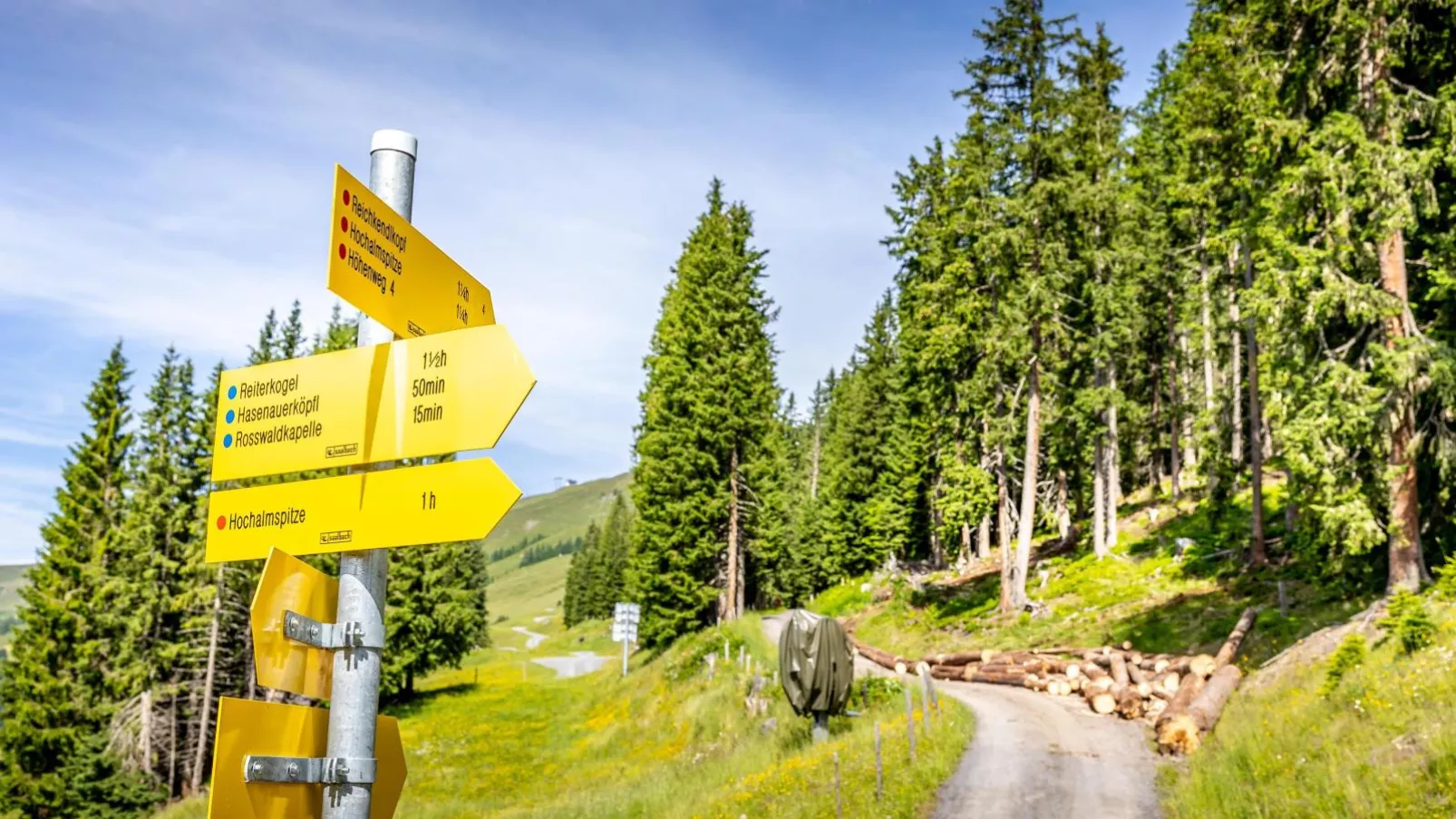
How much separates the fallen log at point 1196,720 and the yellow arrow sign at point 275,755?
591 inches

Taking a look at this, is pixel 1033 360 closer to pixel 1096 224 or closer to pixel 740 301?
pixel 1096 224

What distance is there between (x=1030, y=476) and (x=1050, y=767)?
17409 mm

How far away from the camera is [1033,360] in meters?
32.3

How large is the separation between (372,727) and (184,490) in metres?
40.7

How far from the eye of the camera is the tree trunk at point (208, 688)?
35.4 meters

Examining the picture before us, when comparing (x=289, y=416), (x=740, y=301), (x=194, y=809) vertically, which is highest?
(x=740, y=301)

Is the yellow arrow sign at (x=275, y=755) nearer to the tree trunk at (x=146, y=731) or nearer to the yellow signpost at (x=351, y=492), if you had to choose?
the yellow signpost at (x=351, y=492)

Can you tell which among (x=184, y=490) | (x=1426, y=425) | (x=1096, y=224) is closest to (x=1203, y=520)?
(x=1096, y=224)

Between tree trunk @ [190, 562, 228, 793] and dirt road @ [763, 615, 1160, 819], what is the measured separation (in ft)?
98.3

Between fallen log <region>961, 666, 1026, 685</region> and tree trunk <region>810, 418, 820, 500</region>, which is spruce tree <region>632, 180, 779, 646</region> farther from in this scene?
tree trunk <region>810, 418, 820, 500</region>

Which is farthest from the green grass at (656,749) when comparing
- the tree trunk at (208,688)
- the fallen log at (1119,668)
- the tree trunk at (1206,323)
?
the tree trunk at (1206,323)

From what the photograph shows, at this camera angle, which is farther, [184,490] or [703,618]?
[703,618]

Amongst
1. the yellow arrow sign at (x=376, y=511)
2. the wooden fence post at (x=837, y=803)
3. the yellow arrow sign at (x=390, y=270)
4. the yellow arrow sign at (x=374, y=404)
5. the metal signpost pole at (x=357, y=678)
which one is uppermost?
the yellow arrow sign at (x=390, y=270)

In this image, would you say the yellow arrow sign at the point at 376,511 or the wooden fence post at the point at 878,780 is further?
the wooden fence post at the point at 878,780
